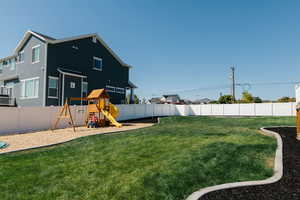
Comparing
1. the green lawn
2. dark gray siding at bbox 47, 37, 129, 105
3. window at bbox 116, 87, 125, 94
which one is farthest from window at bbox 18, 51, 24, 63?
the green lawn

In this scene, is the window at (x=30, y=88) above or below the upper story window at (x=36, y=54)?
below

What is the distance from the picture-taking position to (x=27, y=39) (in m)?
19.4

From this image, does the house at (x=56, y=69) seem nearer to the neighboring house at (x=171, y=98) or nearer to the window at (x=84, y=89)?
the window at (x=84, y=89)

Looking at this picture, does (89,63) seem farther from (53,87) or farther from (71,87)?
(53,87)

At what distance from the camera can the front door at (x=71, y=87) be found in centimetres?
1791

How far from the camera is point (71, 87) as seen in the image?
18.5 meters

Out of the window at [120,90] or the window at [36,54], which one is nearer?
the window at [36,54]

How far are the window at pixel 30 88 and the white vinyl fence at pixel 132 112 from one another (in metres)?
5.20

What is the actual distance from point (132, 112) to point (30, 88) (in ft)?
35.8

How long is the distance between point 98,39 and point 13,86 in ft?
35.8

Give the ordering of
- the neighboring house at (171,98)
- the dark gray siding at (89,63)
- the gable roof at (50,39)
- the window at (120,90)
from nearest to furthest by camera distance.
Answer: the gable roof at (50,39), the dark gray siding at (89,63), the window at (120,90), the neighboring house at (171,98)

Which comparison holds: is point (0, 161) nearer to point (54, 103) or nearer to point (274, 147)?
point (274, 147)

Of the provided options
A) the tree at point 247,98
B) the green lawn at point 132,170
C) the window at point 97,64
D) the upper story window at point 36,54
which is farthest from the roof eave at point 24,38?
the tree at point 247,98

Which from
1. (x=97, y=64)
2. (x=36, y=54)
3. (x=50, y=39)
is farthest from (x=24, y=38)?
(x=97, y=64)
